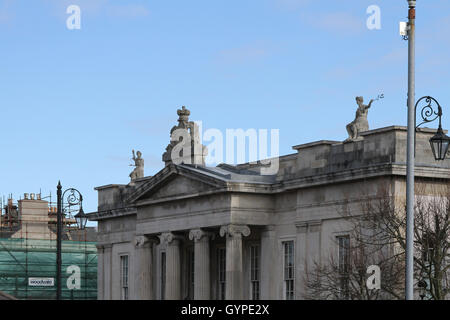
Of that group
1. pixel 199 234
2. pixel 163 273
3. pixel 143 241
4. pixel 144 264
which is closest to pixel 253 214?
pixel 199 234

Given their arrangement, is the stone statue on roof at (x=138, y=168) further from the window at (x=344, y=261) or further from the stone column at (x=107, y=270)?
the window at (x=344, y=261)

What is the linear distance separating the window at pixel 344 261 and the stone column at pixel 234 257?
590 cm

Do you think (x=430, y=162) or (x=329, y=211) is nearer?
(x=430, y=162)

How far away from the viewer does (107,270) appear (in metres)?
69.2

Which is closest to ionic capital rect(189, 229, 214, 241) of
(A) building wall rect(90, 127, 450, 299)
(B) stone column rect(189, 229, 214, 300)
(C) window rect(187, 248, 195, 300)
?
(B) stone column rect(189, 229, 214, 300)

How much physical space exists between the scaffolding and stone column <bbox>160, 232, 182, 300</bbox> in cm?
2085

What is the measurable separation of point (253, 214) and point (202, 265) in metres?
4.06

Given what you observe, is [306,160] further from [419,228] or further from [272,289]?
[419,228]

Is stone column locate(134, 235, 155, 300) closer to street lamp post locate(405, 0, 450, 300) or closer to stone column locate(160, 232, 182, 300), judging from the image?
Answer: stone column locate(160, 232, 182, 300)

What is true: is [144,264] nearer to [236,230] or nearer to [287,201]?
[236,230]

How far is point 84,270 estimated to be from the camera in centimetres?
8900

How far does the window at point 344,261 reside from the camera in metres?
40.1
